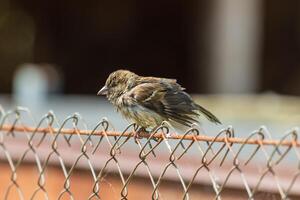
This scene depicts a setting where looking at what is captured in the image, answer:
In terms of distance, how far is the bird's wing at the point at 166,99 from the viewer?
14.3 feet

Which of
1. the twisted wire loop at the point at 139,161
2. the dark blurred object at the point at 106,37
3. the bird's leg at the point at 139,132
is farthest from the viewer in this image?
the dark blurred object at the point at 106,37

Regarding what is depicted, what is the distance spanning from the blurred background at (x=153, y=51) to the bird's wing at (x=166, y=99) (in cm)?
444

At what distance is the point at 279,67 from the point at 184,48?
2.02m

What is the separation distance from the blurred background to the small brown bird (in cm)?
425

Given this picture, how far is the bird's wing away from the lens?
171 inches

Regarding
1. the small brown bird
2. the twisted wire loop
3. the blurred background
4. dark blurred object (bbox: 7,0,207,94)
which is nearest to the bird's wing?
the small brown bird

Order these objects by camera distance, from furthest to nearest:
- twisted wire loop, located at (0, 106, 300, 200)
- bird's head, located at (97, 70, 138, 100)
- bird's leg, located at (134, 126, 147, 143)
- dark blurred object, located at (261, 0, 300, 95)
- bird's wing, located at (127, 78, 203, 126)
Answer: dark blurred object, located at (261, 0, 300, 95), bird's head, located at (97, 70, 138, 100), bird's wing, located at (127, 78, 203, 126), twisted wire loop, located at (0, 106, 300, 200), bird's leg, located at (134, 126, 147, 143)

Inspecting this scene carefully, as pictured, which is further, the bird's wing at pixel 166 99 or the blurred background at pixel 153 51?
the blurred background at pixel 153 51

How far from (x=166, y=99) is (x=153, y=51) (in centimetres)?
1005

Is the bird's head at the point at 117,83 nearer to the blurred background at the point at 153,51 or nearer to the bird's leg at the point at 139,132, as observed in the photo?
the bird's leg at the point at 139,132

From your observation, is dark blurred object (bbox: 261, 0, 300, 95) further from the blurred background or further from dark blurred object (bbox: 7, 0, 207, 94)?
dark blurred object (bbox: 7, 0, 207, 94)

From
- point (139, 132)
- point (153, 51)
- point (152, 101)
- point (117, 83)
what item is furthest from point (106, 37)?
point (139, 132)

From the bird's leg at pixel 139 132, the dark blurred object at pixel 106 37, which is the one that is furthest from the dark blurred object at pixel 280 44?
the bird's leg at pixel 139 132

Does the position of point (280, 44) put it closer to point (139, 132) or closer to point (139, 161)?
point (139, 161)
